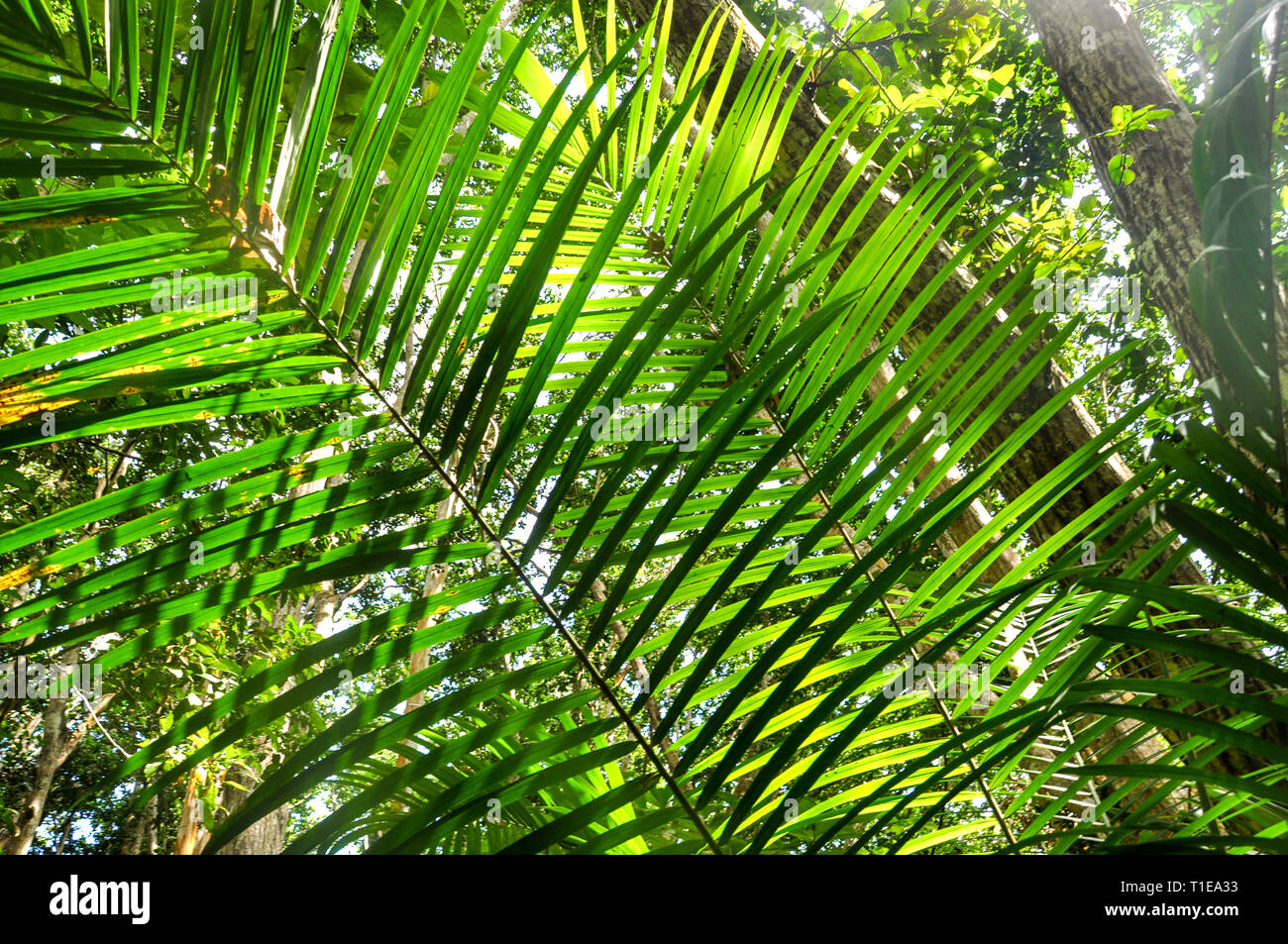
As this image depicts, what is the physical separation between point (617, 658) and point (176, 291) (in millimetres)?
584

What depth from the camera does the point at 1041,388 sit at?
7.09ft

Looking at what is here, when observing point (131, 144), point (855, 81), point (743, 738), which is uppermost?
point (855, 81)

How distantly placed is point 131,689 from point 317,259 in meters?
4.49

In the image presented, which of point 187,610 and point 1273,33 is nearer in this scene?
point 1273,33

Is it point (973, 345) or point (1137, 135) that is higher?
point (1137, 135)

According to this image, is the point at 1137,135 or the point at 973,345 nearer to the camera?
the point at 1137,135

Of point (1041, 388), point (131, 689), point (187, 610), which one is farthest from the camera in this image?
point (131, 689)

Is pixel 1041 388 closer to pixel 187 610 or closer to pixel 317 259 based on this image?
pixel 317 259

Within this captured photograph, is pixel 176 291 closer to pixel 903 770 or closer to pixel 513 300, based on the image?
pixel 513 300

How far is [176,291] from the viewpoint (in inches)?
30.3
